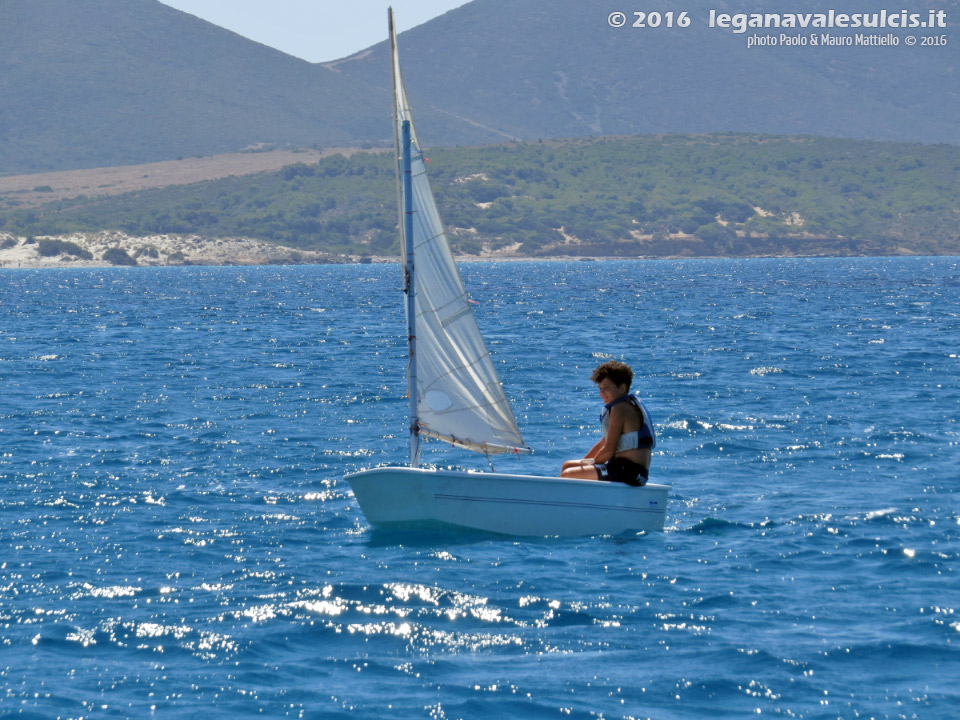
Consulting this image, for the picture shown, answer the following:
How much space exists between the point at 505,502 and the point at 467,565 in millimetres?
1332

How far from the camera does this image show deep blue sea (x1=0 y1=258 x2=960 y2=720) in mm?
10633

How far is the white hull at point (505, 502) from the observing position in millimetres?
15570

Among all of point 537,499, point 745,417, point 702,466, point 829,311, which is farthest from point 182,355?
point 829,311

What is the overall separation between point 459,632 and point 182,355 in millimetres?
32815

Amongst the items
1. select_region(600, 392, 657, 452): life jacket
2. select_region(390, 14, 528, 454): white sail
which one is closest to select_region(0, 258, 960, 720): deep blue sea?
select_region(600, 392, 657, 452): life jacket

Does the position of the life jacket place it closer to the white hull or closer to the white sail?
the white hull

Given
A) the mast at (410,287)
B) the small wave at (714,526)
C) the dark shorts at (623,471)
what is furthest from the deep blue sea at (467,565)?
the mast at (410,287)

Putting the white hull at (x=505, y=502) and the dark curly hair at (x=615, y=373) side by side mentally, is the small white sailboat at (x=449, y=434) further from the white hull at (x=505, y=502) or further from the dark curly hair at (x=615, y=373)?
the dark curly hair at (x=615, y=373)

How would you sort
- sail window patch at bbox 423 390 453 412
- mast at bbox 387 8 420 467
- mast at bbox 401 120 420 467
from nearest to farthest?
mast at bbox 387 8 420 467 < mast at bbox 401 120 420 467 < sail window patch at bbox 423 390 453 412

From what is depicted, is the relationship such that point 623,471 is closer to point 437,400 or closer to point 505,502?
point 505,502

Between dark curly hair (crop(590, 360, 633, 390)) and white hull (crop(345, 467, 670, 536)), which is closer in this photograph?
A: white hull (crop(345, 467, 670, 536))

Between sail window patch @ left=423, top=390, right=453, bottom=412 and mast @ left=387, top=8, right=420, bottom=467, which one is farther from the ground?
mast @ left=387, top=8, right=420, bottom=467

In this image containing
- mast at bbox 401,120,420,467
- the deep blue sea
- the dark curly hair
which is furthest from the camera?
the dark curly hair

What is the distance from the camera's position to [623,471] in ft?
52.2
